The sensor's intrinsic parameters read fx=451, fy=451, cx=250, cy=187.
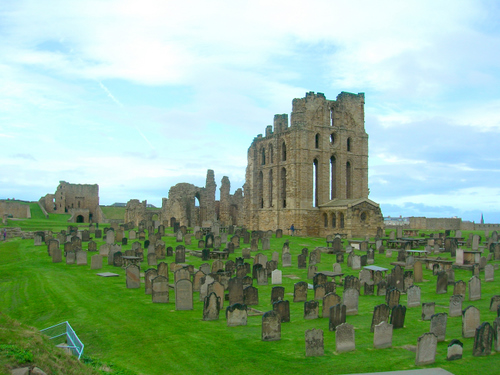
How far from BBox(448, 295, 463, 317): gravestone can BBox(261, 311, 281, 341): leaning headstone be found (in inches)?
204

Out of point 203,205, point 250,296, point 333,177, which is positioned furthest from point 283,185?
point 250,296

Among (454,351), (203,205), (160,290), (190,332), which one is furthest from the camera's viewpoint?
(203,205)

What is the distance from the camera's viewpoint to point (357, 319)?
488 inches

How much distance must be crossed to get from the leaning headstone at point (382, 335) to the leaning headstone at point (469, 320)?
1.91m

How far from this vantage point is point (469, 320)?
10.3 metres

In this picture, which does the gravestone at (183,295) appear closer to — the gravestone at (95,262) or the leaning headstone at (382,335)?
the leaning headstone at (382,335)

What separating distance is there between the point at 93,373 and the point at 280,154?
36828 millimetres

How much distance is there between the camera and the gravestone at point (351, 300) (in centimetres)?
1288

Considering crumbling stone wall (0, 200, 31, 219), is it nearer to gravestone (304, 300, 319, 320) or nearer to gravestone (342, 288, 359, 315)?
gravestone (304, 300, 319, 320)

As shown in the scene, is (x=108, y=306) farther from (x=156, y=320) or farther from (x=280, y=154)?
(x=280, y=154)

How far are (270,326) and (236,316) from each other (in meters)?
1.46

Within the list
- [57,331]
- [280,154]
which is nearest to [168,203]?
[280,154]

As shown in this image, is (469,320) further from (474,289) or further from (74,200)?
(74,200)

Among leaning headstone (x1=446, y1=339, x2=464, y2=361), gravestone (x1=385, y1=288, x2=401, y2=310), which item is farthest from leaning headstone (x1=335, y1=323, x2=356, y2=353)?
gravestone (x1=385, y1=288, x2=401, y2=310)
